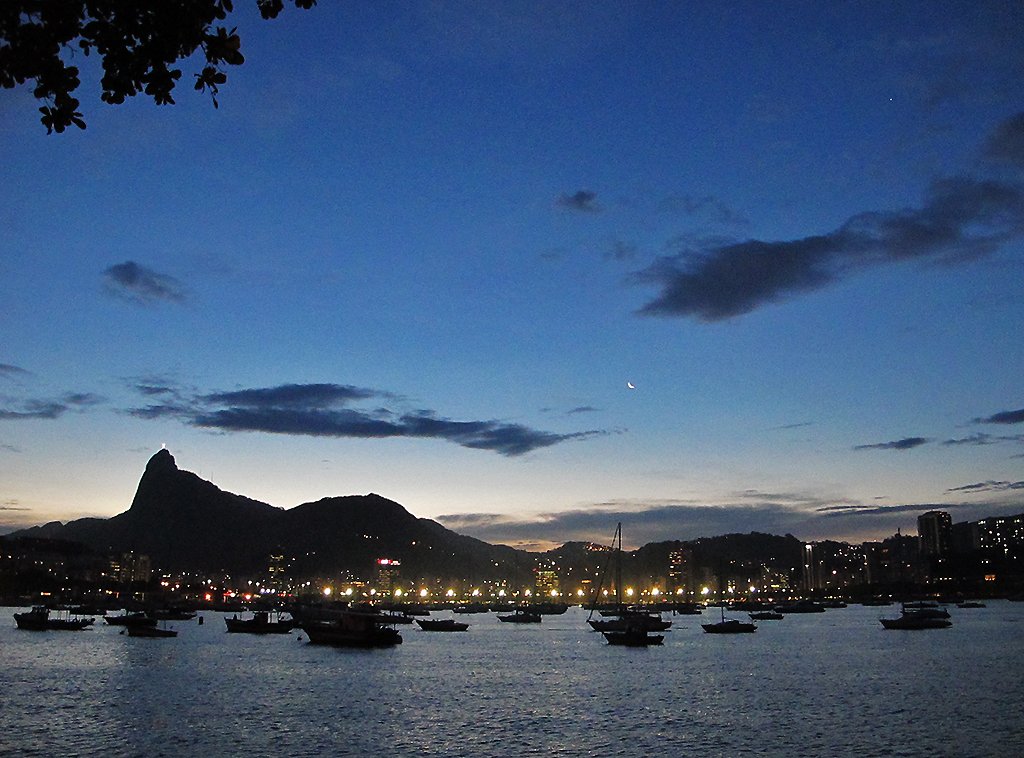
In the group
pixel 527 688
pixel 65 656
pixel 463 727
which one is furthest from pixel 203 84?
pixel 65 656

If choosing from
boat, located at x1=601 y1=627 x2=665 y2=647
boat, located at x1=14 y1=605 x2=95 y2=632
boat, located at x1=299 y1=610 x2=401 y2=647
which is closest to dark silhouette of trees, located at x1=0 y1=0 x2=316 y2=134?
boat, located at x1=299 y1=610 x2=401 y2=647

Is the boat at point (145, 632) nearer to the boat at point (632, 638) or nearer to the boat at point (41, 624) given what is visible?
the boat at point (41, 624)

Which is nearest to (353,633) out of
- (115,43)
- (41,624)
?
(41,624)

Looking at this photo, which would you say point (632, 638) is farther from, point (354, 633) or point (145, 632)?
point (145, 632)

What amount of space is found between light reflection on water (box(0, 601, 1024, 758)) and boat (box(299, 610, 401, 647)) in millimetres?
2016

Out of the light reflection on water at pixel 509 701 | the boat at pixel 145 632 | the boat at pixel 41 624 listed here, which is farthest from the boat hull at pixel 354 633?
the boat at pixel 41 624

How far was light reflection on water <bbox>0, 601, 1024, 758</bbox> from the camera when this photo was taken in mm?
48938

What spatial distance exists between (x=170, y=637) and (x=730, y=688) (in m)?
104

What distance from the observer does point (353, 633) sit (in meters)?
121

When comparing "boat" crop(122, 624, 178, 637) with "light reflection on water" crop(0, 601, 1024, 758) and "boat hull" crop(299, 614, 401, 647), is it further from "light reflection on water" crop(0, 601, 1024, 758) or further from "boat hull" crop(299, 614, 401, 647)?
"boat hull" crop(299, 614, 401, 647)

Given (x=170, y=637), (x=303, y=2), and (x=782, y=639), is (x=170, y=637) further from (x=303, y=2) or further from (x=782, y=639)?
(x=303, y=2)

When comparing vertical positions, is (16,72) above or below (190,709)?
above

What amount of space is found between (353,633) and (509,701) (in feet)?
189

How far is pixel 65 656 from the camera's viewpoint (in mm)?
104500
